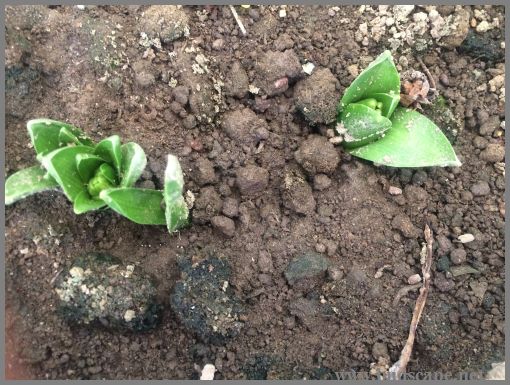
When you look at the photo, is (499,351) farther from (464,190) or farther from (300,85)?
(300,85)

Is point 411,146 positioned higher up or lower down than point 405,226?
higher up

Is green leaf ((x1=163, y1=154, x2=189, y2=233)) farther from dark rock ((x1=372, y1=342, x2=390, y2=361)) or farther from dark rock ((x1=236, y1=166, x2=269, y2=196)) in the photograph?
dark rock ((x1=372, y1=342, x2=390, y2=361))

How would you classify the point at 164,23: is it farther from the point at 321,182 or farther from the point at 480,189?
the point at 480,189

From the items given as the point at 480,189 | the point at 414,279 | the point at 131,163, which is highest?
the point at 131,163

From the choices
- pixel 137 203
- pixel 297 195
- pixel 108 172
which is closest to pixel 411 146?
pixel 297 195

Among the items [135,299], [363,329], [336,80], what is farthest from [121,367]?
[336,80]

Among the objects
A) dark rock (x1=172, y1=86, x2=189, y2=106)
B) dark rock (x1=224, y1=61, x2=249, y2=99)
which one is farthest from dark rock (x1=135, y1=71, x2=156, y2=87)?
dark rock (x1=224, y1=61, x2=249, y2=99)

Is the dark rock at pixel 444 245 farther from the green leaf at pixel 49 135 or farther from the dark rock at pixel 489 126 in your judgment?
the green leaf at pixel 49 135
